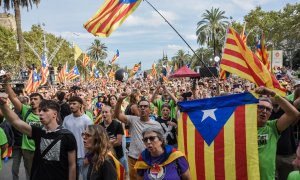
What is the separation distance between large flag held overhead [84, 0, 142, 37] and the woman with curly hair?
3237 millimetres

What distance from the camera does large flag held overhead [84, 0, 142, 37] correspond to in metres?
6.61

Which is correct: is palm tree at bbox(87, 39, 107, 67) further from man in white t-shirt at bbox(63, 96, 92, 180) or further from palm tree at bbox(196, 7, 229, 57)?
man in white t-shirt at bbox(63, 96, 92, 180)

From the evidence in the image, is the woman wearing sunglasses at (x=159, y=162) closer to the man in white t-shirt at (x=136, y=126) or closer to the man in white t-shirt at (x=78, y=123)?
the man in white t-shirt at (x=136, y=126)

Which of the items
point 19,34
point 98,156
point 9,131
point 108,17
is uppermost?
point 19,34

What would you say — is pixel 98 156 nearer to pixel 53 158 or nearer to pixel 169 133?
pixel 53 158

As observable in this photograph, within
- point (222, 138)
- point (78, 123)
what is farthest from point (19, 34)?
point (222, 138)

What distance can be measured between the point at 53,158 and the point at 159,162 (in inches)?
44.0

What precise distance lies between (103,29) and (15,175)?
2.97m

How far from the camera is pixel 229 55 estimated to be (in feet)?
17.3

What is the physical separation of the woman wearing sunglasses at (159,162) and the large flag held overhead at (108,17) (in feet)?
11.0

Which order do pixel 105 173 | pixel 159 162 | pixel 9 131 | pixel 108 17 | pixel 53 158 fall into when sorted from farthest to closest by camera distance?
pixel 9 131, pixel 108 17, pixel 53 158, pixel 159 162, pixel 105 173

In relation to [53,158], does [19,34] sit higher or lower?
higher

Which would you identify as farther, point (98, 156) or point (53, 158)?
point (53, 158)

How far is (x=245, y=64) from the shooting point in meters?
4.94
